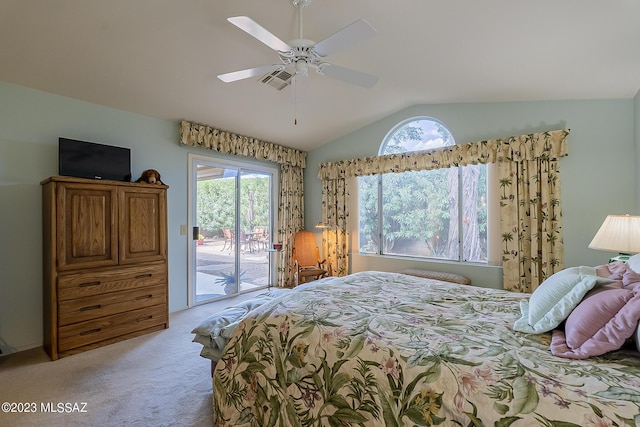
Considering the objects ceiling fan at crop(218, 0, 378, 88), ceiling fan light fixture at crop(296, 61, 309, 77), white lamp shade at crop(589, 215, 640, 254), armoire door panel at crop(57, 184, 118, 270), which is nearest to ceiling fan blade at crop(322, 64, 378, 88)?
ceiling fan at crop(218, 0, 378, 88)

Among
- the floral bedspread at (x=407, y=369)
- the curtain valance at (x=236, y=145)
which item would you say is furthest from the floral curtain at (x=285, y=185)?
the floral bedspread at (x=407, y=369)

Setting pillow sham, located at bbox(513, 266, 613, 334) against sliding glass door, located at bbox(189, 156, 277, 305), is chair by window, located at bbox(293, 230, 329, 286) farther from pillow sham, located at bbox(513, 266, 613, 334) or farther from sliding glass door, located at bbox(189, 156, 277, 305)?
pillow sham, located at bbox(513, 266, 613, 334)

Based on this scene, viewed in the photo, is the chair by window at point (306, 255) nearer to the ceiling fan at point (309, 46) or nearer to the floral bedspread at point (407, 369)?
the floral bedspread at point (407, 369)

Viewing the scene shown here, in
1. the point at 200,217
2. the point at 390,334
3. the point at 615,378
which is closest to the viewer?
the point at 615,378

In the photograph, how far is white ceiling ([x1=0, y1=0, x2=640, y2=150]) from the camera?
2.05 m

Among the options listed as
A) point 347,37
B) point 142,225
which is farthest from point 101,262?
point 347,37

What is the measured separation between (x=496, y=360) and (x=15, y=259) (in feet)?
12.8

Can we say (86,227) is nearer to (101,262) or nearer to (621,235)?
(101,262)

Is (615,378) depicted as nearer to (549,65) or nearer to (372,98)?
(549,65)

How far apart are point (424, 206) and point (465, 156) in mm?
919

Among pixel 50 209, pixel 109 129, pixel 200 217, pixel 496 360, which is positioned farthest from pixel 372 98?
pixel 50 209

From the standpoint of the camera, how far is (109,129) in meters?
3.25

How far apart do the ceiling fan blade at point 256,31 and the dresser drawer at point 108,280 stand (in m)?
2.61

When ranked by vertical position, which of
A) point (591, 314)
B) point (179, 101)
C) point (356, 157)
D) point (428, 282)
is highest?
point (179, 101)
